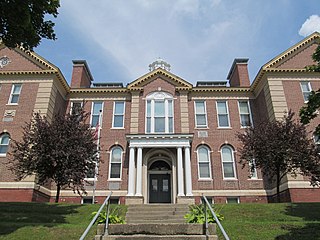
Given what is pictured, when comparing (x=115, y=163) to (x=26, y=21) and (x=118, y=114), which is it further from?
(x=26, y=21)

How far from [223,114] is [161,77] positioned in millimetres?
6102

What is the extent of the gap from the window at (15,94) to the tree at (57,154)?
6.48 meters

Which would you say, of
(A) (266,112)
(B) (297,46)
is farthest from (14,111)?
(B) (297,46)

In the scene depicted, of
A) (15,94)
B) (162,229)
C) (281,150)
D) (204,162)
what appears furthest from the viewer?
(15,94)

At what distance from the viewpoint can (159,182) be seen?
71.6 feet

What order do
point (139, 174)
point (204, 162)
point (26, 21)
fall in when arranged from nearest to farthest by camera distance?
point (26, 21) < point (139, 174) < point (204, 162)

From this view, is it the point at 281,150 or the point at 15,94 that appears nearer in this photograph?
the point at 281,150

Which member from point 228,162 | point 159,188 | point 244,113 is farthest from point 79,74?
point 228,162

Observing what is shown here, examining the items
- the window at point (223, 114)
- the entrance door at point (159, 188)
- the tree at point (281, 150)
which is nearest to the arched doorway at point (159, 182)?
the entrance door at point (159, 188)

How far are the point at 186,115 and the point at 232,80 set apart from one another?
27.2 feet

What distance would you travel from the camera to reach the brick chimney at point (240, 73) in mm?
25594

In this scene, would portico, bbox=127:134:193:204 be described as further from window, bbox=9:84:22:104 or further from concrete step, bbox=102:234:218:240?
concrete step, bbox=102:234:218:240

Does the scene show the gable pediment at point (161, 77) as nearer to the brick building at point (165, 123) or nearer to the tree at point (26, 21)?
the brick building at point (165, 123)

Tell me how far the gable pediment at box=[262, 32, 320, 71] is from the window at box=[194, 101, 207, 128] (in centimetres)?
563
